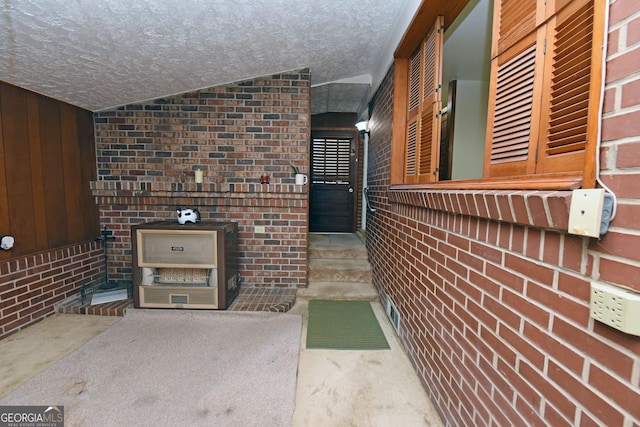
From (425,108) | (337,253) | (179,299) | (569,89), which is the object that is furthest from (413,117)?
(179,299)

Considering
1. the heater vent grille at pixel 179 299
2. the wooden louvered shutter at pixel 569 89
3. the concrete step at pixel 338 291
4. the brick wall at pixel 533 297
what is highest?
the wooden louvered shutter at pixel 569 89

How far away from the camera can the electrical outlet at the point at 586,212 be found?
2.10 ft

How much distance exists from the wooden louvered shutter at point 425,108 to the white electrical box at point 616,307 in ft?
4.16

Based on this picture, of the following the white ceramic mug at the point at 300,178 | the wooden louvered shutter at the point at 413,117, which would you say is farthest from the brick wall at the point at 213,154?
the wooden louvered shutter at the point at 413,117

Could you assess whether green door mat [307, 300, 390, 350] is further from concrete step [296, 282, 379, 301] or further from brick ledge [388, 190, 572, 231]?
brick ledge [388, 190, 572, 231]

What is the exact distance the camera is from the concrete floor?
4.93 feet

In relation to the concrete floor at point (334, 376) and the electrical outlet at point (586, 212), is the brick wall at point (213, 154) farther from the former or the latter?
the electrical outlet at point (586, 212)

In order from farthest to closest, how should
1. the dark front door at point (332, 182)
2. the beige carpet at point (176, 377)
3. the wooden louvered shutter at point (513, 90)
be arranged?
1. the dark front door at point (332, 182)
2. the beige carpet at point (176, 377)
3. the wooden louvered shutter at point (513, 90)

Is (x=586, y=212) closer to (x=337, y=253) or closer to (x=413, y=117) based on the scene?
(x=413, y=117)

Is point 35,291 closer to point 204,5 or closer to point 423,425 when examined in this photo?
point 204,5

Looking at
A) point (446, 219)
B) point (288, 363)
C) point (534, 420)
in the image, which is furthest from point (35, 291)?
point (534, 420)

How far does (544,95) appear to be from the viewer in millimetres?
939

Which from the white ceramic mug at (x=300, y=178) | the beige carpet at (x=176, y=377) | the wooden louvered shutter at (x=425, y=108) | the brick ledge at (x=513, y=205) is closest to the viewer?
the brick ledge at (x=513, y=205)

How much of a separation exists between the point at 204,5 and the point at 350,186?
11.9ft
